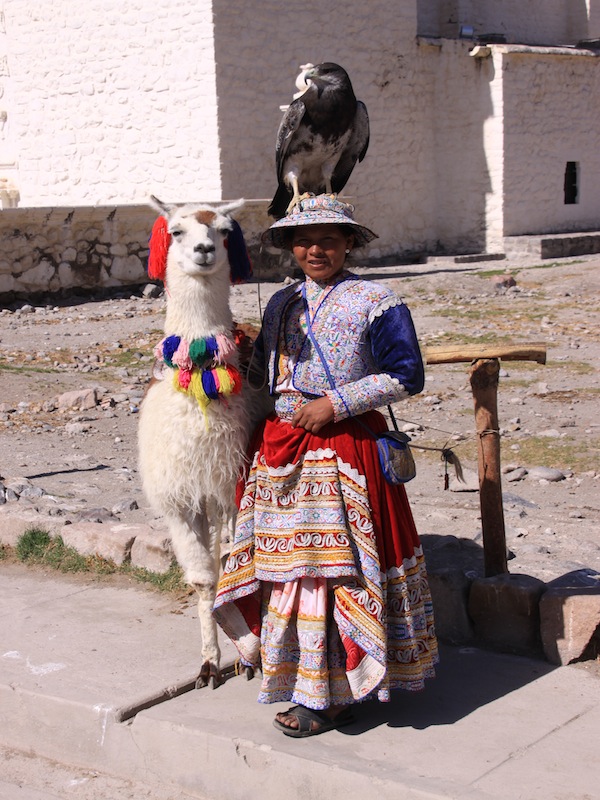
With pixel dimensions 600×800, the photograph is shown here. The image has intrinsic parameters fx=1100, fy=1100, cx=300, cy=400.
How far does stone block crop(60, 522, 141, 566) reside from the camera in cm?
562

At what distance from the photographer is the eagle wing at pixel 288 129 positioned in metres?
5.66

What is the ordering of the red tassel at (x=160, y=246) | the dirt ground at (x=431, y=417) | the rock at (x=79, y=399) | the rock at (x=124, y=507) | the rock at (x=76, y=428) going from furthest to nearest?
the rock at (x=79, y=399), the rock at (x=76, y=428), the rock at (x=124, y=507), the dirt ground at (x=431, y=417), the red tassel at (x=160, y=246)

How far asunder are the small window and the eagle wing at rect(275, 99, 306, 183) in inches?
697

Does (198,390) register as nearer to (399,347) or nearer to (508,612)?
(399,347)

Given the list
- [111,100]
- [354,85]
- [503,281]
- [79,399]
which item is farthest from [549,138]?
[79,399]

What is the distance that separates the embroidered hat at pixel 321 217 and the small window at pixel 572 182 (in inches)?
781

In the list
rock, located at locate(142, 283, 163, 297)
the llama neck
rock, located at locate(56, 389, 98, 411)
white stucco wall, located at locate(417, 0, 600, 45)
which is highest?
white stucco wall, located at locate(417, 0, 600, 45)

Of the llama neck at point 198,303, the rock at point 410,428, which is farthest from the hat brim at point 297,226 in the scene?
the rock at point 410,428

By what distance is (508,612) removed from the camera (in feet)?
14.3

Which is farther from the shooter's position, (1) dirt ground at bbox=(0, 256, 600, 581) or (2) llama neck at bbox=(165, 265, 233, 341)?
(1) dirt ground at bbox=(0, 256, 600, 581)

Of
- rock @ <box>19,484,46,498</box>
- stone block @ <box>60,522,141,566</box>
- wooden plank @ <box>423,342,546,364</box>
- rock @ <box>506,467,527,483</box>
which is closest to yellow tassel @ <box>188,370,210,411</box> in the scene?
wooden plank @ <box>423,342,546,364</box>

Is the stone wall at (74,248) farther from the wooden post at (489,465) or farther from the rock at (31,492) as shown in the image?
the wooden post at (489,465)

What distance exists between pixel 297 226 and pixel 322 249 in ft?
0.44

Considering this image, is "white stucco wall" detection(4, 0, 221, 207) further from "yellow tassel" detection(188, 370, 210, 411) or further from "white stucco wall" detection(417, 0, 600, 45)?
"yellow tassel" detection(188, 370, 210, 411)
